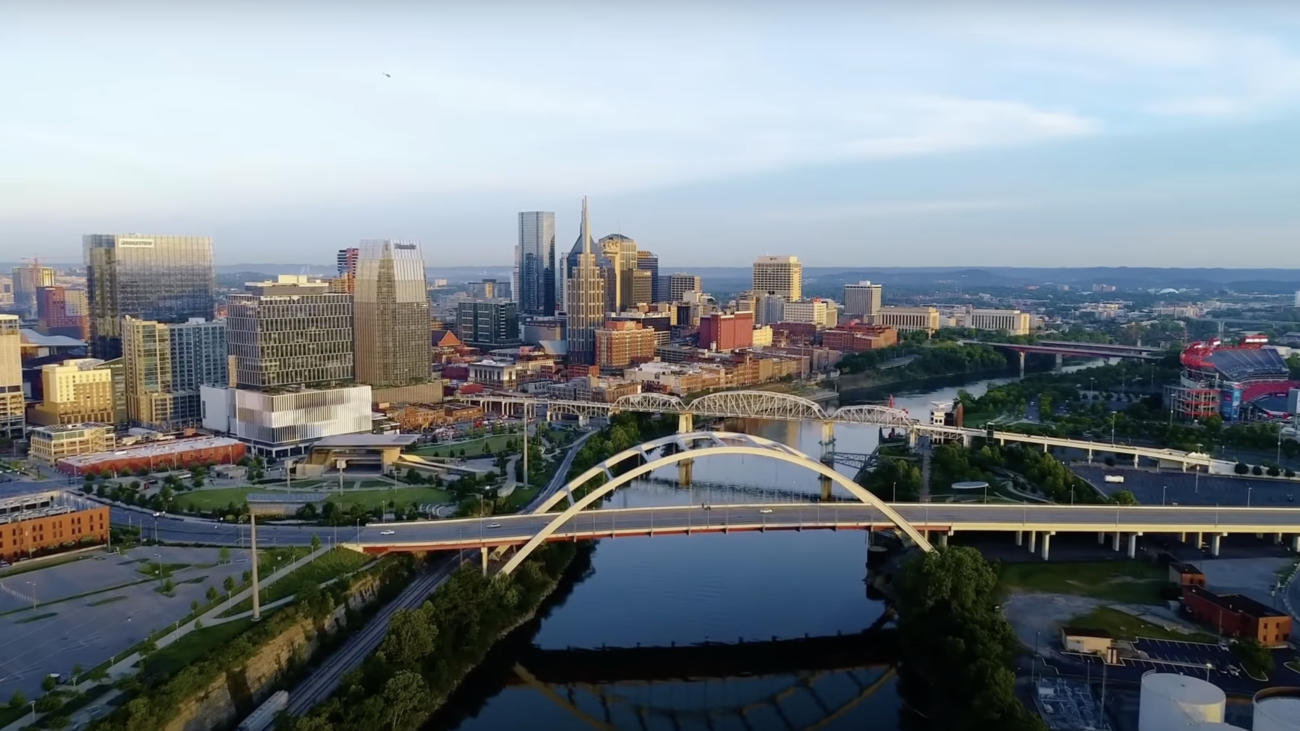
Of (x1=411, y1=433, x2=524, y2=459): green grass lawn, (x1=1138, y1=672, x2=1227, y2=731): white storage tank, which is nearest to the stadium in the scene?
(x1=411, y1=433, x2=524, y2=459): green grass lawn

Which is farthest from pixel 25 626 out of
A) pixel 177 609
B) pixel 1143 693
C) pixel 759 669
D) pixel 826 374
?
pixel 826 374

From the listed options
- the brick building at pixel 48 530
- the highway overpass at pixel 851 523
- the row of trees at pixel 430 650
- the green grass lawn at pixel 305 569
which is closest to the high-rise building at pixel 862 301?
the highway overpass at pixel 851 523

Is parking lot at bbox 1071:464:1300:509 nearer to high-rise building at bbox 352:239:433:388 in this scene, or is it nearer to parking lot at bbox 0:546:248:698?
parking lot at bbox 0:546:248:698

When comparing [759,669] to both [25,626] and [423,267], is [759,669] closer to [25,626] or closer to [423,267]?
[25,626]

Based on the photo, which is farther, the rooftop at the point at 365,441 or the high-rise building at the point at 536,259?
the high-rise building at the point at 536,259

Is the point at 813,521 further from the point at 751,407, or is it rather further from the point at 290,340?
the point at 290,340

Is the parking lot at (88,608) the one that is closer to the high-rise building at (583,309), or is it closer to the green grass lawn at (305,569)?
the green grass lawn at (305,569)

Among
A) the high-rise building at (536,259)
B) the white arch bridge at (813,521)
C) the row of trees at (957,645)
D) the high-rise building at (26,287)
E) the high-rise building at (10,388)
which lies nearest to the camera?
the row of trees at (957,645)
